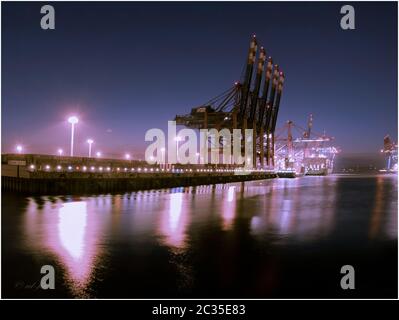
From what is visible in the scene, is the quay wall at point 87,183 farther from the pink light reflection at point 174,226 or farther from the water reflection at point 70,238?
the pink light reflection at point 174,226

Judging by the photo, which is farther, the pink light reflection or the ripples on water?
the pink light reflection

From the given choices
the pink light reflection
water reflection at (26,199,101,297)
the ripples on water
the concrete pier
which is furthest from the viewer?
the concrete pier

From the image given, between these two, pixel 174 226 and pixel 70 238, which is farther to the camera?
pixel 174 226

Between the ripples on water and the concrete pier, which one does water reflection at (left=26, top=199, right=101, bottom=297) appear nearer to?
the ripples on water

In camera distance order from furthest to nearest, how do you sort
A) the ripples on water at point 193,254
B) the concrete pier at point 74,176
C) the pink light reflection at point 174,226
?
the concrete pier at point 74,176 < the pink light reflection at point 174,226 < the ripples on water at point 193,254

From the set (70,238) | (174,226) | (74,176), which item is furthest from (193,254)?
(74,176)

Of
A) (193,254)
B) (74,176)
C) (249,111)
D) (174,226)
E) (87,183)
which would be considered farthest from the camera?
(249,111)

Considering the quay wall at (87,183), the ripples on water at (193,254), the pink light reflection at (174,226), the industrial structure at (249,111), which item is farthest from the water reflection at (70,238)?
the industrial structure at (249,111)

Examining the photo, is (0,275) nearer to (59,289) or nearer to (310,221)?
(59,289)

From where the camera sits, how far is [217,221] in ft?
53.7

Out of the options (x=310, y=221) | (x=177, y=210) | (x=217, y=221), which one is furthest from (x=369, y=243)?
(x=177, y=210)

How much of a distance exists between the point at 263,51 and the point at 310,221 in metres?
88.9

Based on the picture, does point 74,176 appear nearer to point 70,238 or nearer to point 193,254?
point 70,238

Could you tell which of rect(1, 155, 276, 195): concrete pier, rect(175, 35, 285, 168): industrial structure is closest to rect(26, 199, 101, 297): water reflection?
rect(1, 155, 276, 195): concrete pier
